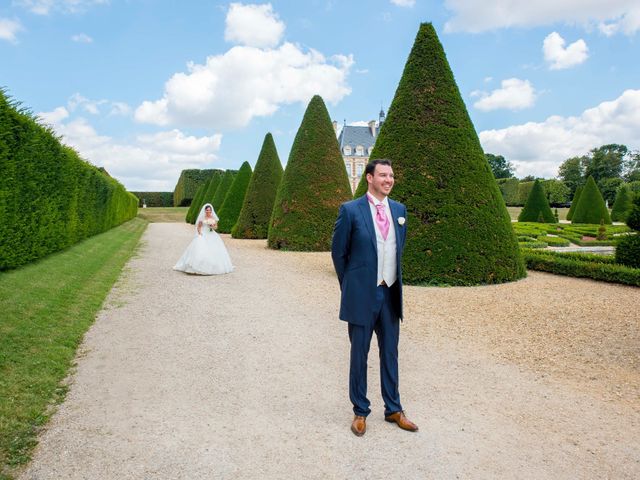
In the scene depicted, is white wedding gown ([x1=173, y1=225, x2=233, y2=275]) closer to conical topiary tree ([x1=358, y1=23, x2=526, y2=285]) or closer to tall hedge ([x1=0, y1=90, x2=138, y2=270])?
tall hedge ([x1=0, y1=90, x2=138, y2=270])

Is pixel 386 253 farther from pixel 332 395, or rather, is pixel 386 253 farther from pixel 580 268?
pixel 580 268

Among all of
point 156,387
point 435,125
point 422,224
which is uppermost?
point 435,125

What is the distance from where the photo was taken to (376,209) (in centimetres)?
328

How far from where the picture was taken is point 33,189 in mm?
9719

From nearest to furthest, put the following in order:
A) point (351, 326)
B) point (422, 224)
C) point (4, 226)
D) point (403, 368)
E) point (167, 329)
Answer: point (351, 326) < point (403, 368) < point (167, 329) < point (4, 226) < point (422, 224)

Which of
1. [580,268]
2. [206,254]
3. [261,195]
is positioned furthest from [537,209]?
[206,254]

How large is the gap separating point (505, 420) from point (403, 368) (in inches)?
48.4

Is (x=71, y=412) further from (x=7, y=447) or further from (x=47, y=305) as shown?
(x=47, y=305)

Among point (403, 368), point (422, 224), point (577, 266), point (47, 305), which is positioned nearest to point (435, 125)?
point (422, 224)

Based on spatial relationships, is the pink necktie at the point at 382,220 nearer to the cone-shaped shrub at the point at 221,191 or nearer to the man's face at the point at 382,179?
the man's face at the point at 382,179

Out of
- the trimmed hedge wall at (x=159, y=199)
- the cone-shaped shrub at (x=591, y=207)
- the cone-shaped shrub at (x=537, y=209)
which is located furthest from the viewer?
the trimmed hedge wall at (x=159, y=199)

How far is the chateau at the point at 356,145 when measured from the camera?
64387mm

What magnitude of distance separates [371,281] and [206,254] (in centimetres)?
758

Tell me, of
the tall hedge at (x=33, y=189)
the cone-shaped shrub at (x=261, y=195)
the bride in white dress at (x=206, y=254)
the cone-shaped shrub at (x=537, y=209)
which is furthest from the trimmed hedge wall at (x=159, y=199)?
the bride in white dress at (x=206, y=254)
